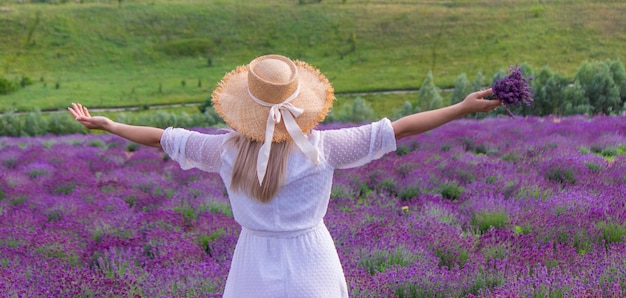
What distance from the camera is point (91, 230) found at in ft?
17.2

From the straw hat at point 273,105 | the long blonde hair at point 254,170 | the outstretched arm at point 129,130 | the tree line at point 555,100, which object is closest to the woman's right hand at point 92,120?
the outstretched arm at point 129,130

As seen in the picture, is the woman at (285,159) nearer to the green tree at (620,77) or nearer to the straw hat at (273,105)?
the straw hat at (273,105)

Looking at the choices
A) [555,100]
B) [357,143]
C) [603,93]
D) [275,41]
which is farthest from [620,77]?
Answer: [275,41]

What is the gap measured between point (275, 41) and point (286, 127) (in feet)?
151

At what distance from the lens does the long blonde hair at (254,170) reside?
2.51 m

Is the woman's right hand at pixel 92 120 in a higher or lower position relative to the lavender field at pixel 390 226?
higher

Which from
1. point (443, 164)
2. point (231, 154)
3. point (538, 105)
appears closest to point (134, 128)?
point (231, 154)

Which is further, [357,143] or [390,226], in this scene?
[390,226]

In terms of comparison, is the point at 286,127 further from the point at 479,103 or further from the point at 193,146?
the point at 479,103

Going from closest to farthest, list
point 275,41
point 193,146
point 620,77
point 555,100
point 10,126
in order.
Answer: point 193,146 < point 555,100 < point 620,77 < point 10,126 < point 275,41

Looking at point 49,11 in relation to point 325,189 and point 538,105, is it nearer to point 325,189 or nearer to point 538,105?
point 538,105

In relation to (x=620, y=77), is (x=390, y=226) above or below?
above

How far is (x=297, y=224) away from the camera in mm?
2604

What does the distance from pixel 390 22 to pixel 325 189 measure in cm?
4816
